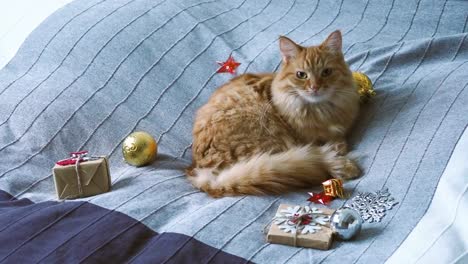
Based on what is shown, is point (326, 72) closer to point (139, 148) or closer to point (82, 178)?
point (139, 148)

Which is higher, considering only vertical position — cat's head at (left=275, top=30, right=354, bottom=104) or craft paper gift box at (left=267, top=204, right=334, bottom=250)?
cat's head at (left=275, top=30, right=354, bottom=104)

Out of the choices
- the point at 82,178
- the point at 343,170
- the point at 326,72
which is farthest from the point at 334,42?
the point at 82,178

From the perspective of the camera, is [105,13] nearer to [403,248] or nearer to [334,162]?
[334,162]

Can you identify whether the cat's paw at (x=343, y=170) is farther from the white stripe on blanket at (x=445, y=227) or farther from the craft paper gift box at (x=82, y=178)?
the craft paper gift box at (x=82, y=178)

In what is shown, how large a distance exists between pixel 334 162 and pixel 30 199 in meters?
0.83

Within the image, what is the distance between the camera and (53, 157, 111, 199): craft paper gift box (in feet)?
4.90

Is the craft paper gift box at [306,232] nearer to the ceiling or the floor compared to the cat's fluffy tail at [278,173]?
nearer to the floor

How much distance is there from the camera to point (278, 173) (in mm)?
1453

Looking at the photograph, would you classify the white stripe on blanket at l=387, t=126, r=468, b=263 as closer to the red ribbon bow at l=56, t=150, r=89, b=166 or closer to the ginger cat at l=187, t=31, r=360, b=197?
the ginger cat at l=187, t=31, r=360, b=197

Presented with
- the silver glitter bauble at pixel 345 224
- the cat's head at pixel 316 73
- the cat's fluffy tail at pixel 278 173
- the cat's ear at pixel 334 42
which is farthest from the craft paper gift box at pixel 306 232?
the cat's ear at pixel 334 42

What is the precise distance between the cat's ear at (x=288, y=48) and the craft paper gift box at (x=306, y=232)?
Answer: 0.52 m

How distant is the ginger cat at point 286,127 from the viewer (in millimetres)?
1484

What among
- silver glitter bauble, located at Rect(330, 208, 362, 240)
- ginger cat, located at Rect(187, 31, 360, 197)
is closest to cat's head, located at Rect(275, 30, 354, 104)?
ginger cat, located at Rect(187, 31, 360, 197)

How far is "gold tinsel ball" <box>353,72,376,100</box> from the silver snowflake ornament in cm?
41
